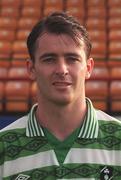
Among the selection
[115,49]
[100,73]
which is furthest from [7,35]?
[100,73]

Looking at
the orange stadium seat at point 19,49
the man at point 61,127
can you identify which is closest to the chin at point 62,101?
the man at point 61,127

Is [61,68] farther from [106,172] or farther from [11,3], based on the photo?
[11,3]

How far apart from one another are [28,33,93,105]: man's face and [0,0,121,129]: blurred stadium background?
1.72 meters

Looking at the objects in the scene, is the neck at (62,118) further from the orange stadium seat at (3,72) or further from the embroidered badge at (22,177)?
the orange stadium seat at (3,72)

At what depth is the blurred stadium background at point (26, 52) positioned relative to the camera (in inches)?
127

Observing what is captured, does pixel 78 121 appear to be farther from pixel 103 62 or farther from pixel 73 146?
pixel 103 62

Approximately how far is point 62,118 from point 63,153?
7 cm

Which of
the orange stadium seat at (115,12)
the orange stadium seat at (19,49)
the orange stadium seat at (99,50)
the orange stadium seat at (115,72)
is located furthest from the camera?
the orange stadium seat at (115,12)

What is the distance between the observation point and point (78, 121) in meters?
0.87

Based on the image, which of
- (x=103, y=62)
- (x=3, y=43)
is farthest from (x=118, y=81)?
(x=3, y=43)

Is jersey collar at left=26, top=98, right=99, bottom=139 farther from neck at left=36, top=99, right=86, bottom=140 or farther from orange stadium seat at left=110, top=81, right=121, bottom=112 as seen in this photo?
orange stadium seat at left=110, top=81, right=121, bottom=112

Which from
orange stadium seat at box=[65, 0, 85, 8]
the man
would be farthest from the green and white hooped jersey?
orange stadium seat at box=[65, 0, 85, 8]

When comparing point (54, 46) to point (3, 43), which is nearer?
point (54, 46)

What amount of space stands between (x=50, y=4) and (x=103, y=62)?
5.91 feet
